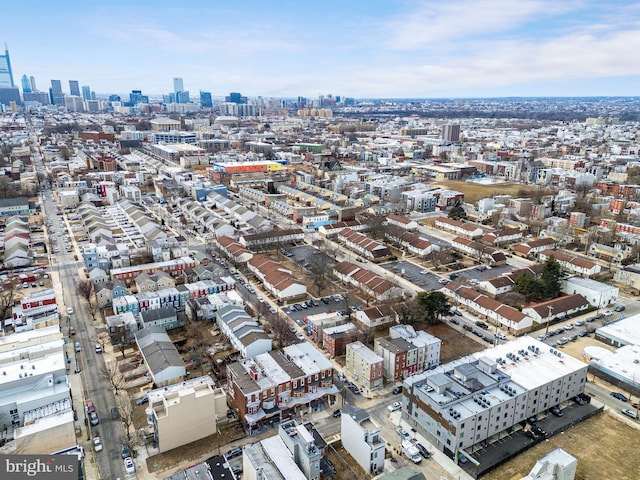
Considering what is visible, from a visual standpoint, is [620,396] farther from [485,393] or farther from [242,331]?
[242,331]

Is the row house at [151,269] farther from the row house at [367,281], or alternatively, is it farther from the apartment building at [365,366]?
the apartment building at [365,366]

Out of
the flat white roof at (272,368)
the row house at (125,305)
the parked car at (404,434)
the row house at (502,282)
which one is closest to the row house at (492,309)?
the row house at (502,282)

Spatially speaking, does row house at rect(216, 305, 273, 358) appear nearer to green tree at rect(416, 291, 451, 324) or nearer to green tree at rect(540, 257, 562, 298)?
green tree at rect(416, 291, 451, 324)

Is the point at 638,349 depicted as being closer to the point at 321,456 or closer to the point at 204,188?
the point at 321,456

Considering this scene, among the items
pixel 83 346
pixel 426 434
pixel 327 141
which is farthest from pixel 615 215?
pixel 327 141

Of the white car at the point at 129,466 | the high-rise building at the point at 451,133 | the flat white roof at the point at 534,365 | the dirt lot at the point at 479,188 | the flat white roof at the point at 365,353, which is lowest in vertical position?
the white car at the point at 129,466

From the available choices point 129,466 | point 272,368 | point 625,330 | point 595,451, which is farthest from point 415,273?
point 129,466
